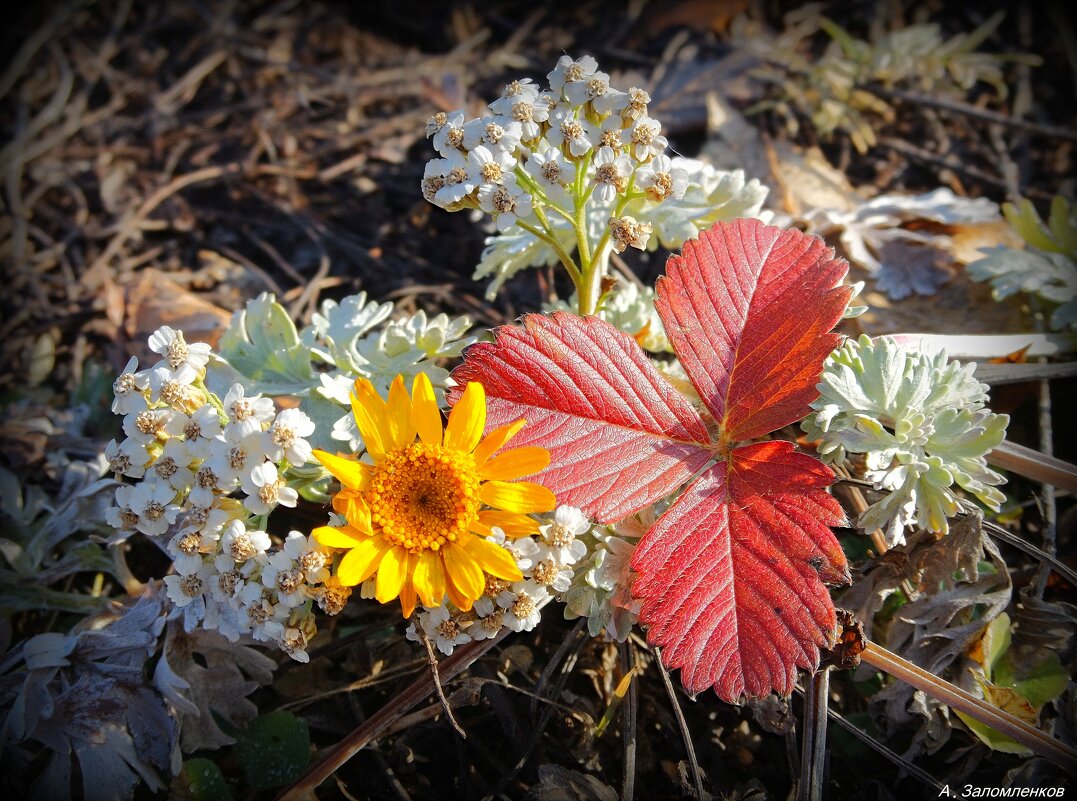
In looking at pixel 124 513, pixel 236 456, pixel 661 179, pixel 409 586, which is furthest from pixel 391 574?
pixel 661 179

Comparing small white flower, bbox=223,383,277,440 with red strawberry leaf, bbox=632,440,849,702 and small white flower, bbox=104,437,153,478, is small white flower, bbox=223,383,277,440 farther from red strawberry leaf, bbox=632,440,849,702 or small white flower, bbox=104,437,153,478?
red strawberry leaf, bbox=632,440,849,702

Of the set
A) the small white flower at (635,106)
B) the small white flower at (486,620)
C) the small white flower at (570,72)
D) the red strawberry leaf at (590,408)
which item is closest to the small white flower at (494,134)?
the small white flower at (570,72)

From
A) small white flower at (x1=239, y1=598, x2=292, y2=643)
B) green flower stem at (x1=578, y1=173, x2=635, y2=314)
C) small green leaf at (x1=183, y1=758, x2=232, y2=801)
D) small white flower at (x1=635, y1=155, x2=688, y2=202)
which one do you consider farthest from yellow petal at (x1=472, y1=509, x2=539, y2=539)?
small green leaf at (x1=183, y1=758, x2=232, y2=801)

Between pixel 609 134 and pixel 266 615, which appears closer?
pixel 266 615

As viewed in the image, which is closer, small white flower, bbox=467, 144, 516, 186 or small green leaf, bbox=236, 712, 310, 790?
small white flower, bbox=467, 144, 516, 186

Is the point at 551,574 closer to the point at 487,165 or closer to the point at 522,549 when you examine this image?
the point at 522,549

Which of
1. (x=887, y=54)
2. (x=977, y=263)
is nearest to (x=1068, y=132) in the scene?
(x=887, y=54)

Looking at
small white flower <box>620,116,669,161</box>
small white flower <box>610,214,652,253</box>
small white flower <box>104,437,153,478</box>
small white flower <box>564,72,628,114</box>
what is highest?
small white flower <box>564,72,628,114</box>

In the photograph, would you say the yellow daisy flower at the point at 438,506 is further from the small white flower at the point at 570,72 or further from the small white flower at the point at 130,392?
the small white flower at the point at 570,72
